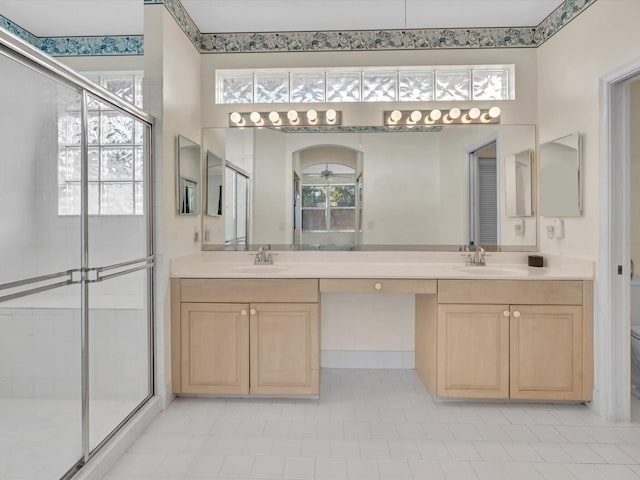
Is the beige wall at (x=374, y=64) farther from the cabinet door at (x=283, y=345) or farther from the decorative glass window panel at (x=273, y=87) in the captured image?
the cabinet door at (x=283, y=345)

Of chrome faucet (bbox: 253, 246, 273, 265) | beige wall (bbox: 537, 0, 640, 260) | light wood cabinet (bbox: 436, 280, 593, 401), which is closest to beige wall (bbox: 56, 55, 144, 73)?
chrome faucet (bbox: 253, 246, 273, 265)

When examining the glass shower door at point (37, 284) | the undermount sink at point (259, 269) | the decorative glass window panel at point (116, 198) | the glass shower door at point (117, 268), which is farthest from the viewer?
the undermount sink at point (259, 269)

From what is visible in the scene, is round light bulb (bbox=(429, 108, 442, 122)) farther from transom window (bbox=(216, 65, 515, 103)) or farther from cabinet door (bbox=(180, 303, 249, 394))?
cabinet door (bbox=(180, 303, 249, 394))

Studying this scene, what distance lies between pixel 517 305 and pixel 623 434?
84 cm

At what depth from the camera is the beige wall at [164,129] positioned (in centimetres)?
245

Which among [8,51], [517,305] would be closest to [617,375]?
[517,305]

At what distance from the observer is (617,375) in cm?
238

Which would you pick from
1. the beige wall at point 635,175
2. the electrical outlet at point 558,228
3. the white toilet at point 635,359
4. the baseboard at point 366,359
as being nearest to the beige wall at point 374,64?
the beige wall at point 635,175

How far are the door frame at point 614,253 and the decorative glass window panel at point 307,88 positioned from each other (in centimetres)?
181

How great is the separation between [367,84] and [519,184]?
4.44 feet

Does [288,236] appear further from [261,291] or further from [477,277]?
[477,277]

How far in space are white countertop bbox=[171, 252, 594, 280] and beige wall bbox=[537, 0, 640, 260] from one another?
191 mm

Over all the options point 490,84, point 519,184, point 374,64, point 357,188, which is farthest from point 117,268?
point 490,84

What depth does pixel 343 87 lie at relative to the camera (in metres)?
3.13
